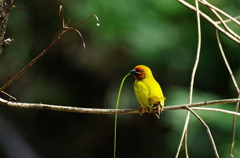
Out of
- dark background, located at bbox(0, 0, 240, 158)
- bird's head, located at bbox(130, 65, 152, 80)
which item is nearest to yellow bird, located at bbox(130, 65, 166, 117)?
bird's head, located at bbox(130, 65, 152, 80)

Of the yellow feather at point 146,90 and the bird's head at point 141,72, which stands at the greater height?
the bird's head at point 141,72

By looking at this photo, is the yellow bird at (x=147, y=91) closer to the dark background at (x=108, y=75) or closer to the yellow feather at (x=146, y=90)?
the yellow feather at (x=146, y=90)

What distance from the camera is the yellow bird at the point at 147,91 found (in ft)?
7.16

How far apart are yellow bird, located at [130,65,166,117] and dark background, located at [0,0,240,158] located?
2.70 m

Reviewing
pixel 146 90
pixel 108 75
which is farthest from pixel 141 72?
pixel 108 75

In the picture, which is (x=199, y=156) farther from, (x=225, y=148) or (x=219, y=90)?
(x=219, y=90)

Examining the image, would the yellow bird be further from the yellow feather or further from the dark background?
the dark background

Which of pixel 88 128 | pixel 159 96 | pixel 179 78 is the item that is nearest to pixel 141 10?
pixel 179 78

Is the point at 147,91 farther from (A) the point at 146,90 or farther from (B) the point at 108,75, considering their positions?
(B) the point at 108,75

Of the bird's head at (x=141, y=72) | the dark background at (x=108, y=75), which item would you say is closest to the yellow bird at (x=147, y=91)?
the bird's head at (x=141, y=72)

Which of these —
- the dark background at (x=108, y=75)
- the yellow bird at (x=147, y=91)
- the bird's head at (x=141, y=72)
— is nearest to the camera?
the yellow bird at (x=147, y=91)

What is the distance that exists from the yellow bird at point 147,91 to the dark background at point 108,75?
2703 millimetres

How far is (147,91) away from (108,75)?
446cm

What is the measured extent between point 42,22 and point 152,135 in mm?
2095
